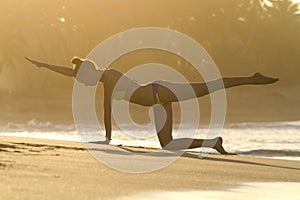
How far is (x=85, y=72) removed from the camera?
959 cm

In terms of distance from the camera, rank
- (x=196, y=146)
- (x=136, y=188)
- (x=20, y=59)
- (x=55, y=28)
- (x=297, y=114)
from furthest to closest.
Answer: (x=55, y=28)
(x=20, y=59)
(x=297, y=114)
(x=196, y=146)
(x=136, y=188)

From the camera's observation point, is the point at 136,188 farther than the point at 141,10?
No

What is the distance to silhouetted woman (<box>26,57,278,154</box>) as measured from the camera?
913cm

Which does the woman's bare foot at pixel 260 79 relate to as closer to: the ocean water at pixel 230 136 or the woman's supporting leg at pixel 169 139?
the woman's supporting leg at pixel 169 139

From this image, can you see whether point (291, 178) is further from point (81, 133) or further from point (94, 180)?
point (81, 133)

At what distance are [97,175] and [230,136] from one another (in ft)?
36.3

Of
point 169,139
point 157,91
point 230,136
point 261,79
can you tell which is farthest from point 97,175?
point 230,136

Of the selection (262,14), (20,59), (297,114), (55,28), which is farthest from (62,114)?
(262,14)

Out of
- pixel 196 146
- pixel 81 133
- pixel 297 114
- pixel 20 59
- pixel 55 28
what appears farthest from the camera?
pixel 55 28

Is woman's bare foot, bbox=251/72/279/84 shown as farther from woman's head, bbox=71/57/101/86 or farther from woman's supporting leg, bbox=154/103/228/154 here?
woman's head, bbox=71/57/101/86

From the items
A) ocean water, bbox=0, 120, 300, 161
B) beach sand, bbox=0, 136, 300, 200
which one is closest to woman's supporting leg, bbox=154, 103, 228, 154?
beach sand, bbox=0, 136, 300, 200

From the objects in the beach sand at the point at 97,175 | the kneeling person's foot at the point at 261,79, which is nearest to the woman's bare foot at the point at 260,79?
the kneeling person's foot at the point at 261,79

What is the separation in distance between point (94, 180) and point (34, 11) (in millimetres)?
32860

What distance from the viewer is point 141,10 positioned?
38219 millimetres
